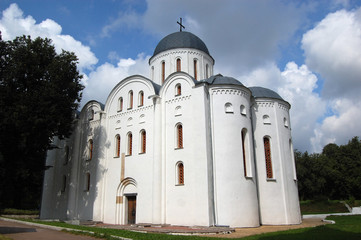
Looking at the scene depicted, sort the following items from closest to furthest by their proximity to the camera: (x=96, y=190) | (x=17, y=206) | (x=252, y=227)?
(x=252, y=227) → (x=96, y=190) → (x=17, y=206)

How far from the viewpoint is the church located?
17.2m

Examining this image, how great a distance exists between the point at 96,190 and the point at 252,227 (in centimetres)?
1136

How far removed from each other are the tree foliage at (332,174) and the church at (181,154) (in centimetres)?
2703

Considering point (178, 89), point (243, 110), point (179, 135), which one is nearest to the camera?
point (179, 135)

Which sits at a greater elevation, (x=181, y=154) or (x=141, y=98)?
(x=141, y=98)

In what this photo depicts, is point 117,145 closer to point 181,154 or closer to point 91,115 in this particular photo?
point 91,115

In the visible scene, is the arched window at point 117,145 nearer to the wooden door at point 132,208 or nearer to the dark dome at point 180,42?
the wooden door at point 132,208

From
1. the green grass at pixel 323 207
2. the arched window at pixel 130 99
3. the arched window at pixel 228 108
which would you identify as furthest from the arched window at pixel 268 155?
the green grass at pixel 323 207

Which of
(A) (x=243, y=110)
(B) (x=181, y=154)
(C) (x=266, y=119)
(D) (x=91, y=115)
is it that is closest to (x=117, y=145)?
(D) (x=91, y=115)

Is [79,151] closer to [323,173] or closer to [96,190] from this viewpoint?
[96,190]

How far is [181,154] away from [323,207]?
1032 inches

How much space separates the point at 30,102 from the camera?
18562mm

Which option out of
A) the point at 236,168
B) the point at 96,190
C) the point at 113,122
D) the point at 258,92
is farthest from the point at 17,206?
the point at 258,92

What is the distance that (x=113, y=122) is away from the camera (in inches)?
888
